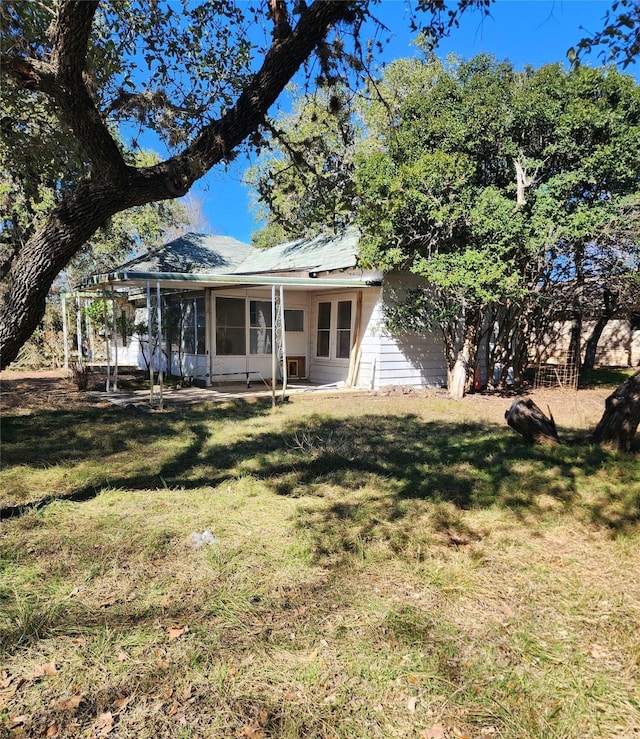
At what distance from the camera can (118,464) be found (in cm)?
571

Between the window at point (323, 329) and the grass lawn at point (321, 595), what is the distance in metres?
7.60

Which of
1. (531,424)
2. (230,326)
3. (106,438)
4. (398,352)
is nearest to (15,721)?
(106,438)

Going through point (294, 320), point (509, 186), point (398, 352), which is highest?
point (509, 186)

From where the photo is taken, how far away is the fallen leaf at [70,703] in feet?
7.20

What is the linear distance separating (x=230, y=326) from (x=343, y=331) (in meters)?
3.02

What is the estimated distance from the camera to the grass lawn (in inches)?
86.9

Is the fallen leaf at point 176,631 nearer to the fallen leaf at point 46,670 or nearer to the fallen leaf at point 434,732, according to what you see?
the fallen leaf at point 46,670

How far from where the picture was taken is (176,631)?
2.73 metres

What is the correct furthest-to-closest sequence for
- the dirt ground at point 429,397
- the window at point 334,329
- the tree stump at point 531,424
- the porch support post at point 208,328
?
the window at point 334,329 → the porch support post at point 208,328 → the dirt ground at point 429,397 → the tree stump at point 531,424

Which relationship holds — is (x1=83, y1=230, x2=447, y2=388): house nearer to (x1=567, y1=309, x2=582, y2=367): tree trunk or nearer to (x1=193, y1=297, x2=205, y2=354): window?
(x1=193, y1=297, x2=205, y2=354): window

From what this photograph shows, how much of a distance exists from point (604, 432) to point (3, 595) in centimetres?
649

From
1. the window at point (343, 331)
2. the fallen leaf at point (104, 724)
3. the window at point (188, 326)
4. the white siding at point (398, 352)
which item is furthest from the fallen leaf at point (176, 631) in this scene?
the window at point (188, 326)

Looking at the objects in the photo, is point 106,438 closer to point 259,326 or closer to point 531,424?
point 531,424

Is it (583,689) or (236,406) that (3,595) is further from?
(236,406)
